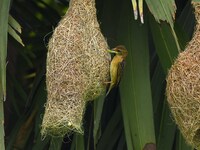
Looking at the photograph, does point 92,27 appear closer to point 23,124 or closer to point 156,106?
point 156,106

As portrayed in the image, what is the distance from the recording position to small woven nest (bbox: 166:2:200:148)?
2576 mm

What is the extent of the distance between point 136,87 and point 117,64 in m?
0.14

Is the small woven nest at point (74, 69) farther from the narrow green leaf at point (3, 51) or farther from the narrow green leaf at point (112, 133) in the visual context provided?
the narrow green leaf at point (112, 133)

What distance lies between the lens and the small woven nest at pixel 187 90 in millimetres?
2576

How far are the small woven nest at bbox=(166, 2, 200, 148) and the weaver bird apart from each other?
27 cm

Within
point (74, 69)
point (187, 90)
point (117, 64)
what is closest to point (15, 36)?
point (74, 69)

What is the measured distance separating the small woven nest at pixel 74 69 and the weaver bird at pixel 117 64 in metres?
0.07

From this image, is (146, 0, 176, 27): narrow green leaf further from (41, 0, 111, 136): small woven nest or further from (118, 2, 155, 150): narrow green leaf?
(118, 2, 155, 150): narrow green leaf

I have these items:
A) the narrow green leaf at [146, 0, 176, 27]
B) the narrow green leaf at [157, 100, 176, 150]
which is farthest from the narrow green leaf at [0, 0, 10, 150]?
the narrow green leaf at [157, 100, 176, 150]

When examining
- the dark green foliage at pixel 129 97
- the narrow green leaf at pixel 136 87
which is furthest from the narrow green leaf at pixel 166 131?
the narrow green leaf at pixel 136 87

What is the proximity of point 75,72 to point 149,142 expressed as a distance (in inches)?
16.7

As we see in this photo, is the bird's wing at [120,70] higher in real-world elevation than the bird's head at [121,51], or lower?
lower

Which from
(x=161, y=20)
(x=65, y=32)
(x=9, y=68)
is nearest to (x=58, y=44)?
(x=65, y=32)

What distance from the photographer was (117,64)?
9.45 feet
